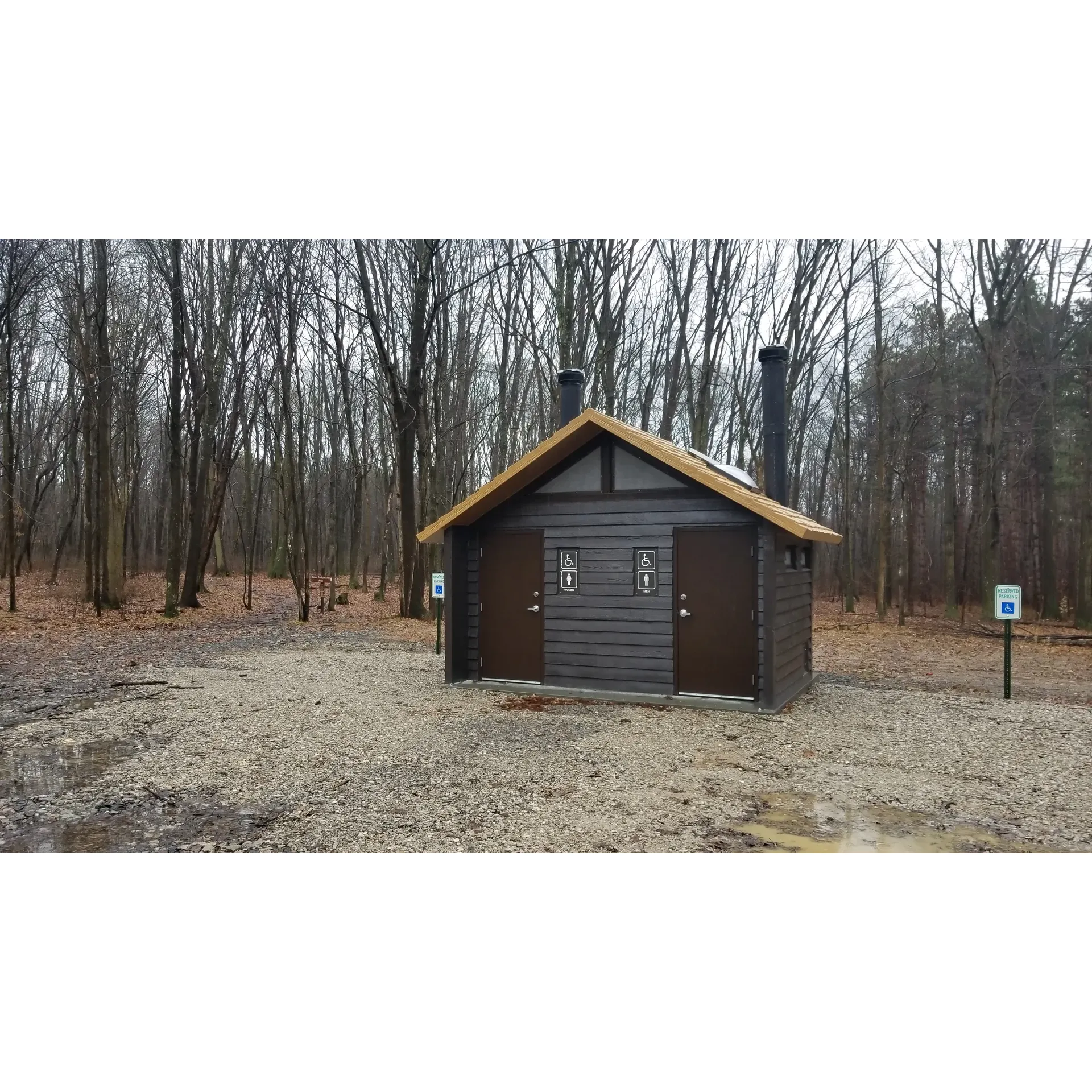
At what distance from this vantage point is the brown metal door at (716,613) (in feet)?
25.9

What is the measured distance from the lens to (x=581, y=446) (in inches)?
339

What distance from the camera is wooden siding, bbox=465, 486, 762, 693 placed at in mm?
8211

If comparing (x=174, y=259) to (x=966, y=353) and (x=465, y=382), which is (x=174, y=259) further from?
(x=966, y=353)

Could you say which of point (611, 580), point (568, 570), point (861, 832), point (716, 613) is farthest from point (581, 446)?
point (861, 832)

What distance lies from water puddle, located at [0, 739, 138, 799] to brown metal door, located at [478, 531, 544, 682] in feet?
14.1

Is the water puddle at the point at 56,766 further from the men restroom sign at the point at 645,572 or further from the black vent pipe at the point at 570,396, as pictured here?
the black vent pipe at the point at 570,396

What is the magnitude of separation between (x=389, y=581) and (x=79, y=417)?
460 inches

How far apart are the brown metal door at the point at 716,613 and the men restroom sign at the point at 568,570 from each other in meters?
1.27

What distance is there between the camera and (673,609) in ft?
26.9

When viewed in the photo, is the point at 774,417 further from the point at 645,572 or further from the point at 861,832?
the point at 861,832

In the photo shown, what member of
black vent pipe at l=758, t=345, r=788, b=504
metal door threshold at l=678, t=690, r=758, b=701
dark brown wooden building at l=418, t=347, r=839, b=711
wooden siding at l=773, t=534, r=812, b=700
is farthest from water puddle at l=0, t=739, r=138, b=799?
black vent pipe at l=758, t=345, r=788, b=504

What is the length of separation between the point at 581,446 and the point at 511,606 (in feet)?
7.48

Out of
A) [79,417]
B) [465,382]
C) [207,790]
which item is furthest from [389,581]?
[207,790]

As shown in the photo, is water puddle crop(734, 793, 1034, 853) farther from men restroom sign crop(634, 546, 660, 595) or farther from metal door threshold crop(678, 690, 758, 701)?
men restroom sign crop(634, 546, 660, 595)
